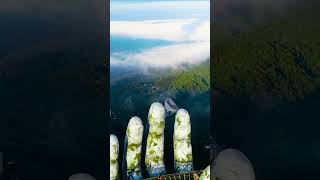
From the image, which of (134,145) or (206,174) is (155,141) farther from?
(206,174)

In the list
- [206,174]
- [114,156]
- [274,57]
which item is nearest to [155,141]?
[114,156]

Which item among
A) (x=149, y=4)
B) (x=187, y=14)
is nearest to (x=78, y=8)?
(x=149, y=4)

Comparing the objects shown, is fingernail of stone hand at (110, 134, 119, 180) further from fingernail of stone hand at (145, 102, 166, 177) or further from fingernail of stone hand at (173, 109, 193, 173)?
fingernail of stone hand at (173, 109, 193, 173)

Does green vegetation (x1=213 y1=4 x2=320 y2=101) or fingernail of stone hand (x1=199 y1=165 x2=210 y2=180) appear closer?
green vegetation (x1=213 y1=4 x2=320 y2=101)

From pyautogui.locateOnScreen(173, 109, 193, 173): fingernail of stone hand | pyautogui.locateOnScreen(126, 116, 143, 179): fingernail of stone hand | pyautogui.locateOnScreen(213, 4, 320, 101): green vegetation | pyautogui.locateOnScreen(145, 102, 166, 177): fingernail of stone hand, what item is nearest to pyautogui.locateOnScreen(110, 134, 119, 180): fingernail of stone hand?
pyautogui.locateOnScreen(126, 116, 143, 179): fingernail of stone hand

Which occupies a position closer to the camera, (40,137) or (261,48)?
(40,137)

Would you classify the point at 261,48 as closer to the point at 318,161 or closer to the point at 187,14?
the point at 187,14

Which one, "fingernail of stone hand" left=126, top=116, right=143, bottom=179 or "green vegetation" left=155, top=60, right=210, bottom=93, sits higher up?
"green vegetation" left=155, top=60, right=210, bottom=93
